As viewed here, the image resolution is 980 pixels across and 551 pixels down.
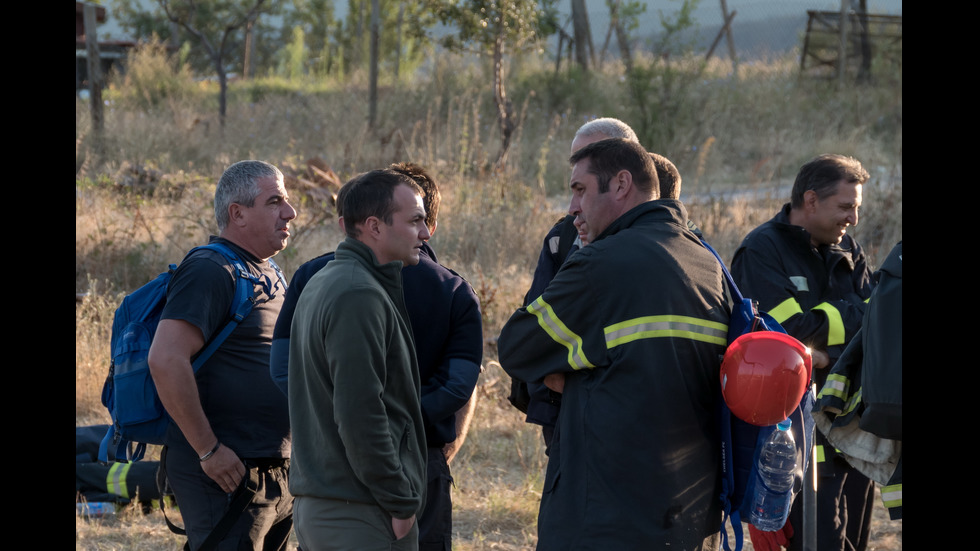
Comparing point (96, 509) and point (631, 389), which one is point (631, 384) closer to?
point (631, 389)

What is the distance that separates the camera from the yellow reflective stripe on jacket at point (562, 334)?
8.51 ft

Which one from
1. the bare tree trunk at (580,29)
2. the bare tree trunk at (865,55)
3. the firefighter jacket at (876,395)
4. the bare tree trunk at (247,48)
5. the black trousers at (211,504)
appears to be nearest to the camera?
the firefighter jacket at (876,395)

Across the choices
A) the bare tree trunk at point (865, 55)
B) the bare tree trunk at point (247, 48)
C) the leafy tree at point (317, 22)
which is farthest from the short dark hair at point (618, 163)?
the leafy tree at point (317, 22)

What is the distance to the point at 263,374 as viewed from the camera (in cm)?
334

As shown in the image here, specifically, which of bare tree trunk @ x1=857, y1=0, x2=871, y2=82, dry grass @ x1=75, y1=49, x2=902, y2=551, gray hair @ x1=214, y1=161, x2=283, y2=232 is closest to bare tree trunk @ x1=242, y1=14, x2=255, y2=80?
dry grass @ x1=75, y1=49, x2=902, y2=551

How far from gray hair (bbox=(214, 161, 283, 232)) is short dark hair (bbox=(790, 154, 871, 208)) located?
2245mm

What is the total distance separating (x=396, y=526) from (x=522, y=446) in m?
3.50

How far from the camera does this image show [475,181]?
10.3 meters

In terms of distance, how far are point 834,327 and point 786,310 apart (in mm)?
199

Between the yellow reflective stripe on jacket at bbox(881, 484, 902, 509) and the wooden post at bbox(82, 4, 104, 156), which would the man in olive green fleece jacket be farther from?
the wooden post at bbox(82, 4, 104, 156)

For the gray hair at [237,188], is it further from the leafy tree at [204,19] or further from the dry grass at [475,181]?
the leafy tree at [204,19]

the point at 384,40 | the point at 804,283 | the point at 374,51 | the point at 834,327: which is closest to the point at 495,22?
the point at 374,51

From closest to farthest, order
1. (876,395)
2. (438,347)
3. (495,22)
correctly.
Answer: (876,395), (438,347), (495,22)

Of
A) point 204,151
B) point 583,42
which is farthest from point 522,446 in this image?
point 583,42
